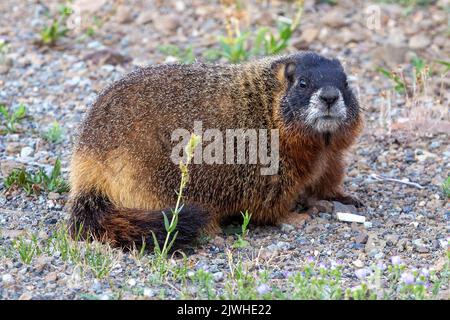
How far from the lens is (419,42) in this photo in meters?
10.6

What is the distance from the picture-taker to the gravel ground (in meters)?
5.91

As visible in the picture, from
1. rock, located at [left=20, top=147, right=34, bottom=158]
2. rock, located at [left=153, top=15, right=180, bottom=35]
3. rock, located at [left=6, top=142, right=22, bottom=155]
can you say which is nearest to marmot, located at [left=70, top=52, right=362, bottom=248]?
rock, located at [left=20, top=147, right=34, bottom=158]

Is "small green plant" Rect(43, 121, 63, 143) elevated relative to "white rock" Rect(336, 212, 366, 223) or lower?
elevated

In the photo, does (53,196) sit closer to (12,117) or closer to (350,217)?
(12,117)

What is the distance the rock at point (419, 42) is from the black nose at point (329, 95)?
14.5ft

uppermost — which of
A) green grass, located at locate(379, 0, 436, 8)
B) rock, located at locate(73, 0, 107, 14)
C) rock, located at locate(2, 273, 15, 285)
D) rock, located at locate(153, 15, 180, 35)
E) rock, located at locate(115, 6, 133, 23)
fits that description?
green grass, located at locate(379, 0, 436, 8)

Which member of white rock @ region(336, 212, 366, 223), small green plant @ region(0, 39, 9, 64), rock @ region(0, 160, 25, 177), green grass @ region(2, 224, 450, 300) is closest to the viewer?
green grass @ region(2, 224, 450, 300)

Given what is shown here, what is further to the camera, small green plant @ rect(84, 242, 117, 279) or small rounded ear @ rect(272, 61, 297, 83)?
small rounded ear @ rect(272, 61, 297, 83)

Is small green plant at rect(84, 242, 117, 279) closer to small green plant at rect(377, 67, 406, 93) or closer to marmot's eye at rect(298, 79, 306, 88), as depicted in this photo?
marmot's eye at rect(298, 79, 306, 88)

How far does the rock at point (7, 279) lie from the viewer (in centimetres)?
546

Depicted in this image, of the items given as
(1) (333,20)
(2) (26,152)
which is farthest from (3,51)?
(1) (333,20)

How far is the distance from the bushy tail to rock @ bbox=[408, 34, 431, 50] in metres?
5.32

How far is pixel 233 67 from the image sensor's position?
720 centimetres

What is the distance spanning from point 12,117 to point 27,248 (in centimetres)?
287
